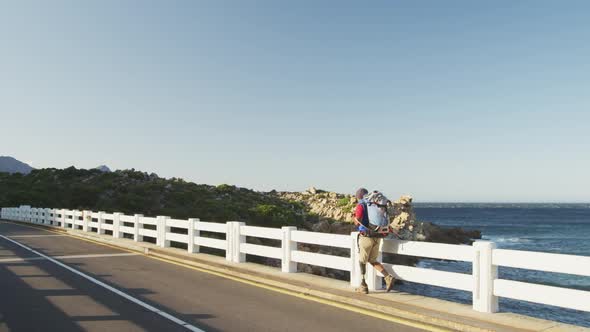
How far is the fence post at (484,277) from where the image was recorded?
7777 mm

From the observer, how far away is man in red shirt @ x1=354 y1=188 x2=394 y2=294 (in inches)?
364

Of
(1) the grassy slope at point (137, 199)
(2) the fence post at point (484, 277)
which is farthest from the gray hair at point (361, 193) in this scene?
(1) the grassy slope at point (137, 199)

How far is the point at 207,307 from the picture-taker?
8.87 metres

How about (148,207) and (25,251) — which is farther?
(148,207)

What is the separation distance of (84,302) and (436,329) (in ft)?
20.4

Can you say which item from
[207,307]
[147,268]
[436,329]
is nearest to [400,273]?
[436,329]

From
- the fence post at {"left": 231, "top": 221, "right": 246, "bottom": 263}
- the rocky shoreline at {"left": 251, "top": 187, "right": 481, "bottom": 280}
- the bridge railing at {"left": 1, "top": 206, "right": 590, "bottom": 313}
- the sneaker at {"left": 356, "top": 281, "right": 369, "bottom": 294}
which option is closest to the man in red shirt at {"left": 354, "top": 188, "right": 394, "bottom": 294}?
the sneaker at {"left": 356, "top": 281, "right": 369, "bottom": 294}

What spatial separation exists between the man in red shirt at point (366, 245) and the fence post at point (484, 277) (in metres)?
1.76

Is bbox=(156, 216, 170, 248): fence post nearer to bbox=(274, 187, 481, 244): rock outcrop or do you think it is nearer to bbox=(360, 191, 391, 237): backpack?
bbox=(360, 191, 391, 237): backpack

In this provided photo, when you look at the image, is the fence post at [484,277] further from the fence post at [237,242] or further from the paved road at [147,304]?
the fence post at [237,242]

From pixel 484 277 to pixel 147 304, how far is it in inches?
230

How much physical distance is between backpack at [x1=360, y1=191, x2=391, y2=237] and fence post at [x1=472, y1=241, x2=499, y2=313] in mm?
1824

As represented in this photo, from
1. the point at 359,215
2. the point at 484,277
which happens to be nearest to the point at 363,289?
the point at 359,215

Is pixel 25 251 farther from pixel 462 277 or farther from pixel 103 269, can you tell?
pixel 462 277
